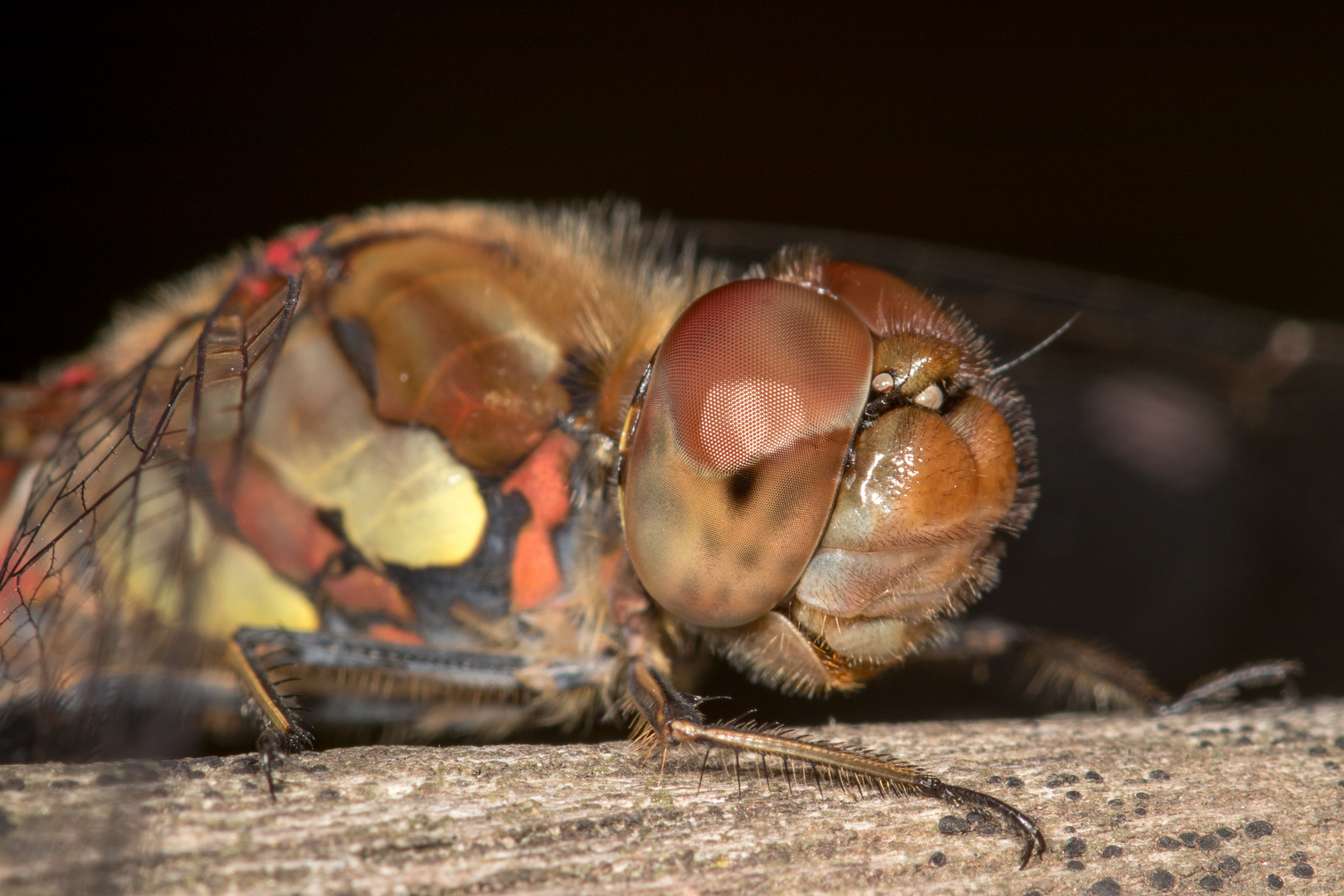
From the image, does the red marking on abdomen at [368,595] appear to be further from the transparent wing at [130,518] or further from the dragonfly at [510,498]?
the transparent wing at [130,518]

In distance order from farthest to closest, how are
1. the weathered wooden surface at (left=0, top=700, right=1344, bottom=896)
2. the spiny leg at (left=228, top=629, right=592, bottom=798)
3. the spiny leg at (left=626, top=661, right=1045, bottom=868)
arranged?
1. the spiny leg at (left=228, top=629, right=592, bottom=798)
2. the spiny leg at (left=626, top=661, right=1045, bottom=868)
3. the weathered wooden surface at (left=0, top=700, right=1344, bottom=896)

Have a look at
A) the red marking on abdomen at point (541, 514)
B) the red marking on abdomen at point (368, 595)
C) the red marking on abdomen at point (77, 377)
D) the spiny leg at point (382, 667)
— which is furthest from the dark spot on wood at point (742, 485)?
the red marking on abdomen at point (77, 377)

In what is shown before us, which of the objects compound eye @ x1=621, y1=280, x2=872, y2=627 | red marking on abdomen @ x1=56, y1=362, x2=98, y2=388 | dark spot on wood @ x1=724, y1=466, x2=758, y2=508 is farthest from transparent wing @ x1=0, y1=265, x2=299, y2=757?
dark spot on wood @ x1=724, y1=466, x2=758, y2=508

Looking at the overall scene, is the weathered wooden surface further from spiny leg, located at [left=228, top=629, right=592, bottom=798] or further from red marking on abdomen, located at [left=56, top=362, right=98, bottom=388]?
red marking on abdomen, located at [left=56, top=362, right=98, bottom=388]

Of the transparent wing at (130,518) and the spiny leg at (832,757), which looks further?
the transparent wing at (130,518)

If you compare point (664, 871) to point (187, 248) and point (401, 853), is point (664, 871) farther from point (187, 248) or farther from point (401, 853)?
point (187, 248)
